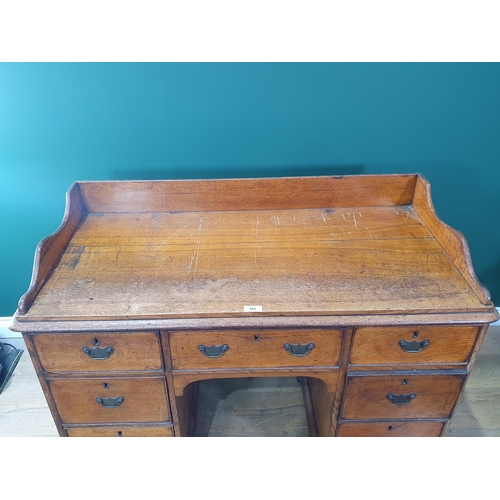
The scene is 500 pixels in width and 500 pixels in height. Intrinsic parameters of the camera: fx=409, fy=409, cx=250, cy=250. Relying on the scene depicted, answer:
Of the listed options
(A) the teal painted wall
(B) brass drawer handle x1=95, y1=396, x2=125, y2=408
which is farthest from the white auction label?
(A) the teal painted wall

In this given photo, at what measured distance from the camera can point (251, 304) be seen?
3.30ft

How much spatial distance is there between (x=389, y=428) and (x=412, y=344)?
35 cm

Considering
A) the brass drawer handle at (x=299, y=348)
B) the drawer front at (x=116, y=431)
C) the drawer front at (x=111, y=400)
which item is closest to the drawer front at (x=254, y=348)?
the brass drawer handle at (x=299, y=348)

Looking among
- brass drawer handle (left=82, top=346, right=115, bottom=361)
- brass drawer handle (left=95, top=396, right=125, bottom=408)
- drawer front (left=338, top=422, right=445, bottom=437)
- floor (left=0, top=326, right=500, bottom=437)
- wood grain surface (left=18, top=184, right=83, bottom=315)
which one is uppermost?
wood grain surface (left=18, top=184, right=83, bottom=315)

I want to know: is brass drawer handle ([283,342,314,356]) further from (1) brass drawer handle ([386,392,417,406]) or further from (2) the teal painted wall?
(2) the teal painted wall

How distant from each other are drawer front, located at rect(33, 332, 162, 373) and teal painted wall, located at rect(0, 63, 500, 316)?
68 centimetres

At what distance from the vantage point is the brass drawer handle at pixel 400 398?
1172 millimetres

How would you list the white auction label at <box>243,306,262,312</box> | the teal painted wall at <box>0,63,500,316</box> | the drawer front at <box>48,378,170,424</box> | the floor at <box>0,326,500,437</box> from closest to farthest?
1. the white auction label at <box>243,306,262,312</box>
2. the drawer front at <box>48,378,170,424</box>
3. the teal painted wall at <box>0,63,500,316</box>
4. the floor at <box>0,326,500,437</box>

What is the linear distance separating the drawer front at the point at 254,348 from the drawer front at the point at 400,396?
14 cm

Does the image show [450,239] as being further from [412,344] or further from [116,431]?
[116,431]

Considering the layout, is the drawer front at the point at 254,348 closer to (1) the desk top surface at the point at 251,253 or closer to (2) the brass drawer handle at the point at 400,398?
(1) the desk top surface at the point at 251,253

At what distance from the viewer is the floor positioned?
1.53 meters

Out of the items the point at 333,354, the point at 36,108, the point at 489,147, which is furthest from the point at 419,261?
the point at 36,108

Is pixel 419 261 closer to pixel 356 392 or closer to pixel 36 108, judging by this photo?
pixel 356 392
